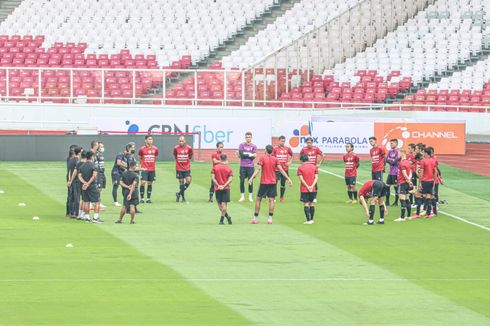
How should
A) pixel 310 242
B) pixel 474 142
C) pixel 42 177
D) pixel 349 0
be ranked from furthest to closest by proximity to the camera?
1. pixel 349 0
2. pixel 474 142
3. pixel 42 177
4. pixel 310 242

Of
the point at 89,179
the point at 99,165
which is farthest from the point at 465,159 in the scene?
the point at 89,179

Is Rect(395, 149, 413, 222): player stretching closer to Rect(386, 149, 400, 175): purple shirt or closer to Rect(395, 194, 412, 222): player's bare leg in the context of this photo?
Rect(395, 194, 412, 222): player's bare leg

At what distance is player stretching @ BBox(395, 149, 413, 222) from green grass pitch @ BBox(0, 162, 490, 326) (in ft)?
1.59

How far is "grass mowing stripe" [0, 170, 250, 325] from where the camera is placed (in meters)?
21.9

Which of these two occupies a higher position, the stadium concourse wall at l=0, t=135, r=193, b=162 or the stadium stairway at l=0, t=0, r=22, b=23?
the stadium stairway at l=0, t=0, r=22, b=23

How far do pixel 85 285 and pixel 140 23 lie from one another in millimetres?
43435

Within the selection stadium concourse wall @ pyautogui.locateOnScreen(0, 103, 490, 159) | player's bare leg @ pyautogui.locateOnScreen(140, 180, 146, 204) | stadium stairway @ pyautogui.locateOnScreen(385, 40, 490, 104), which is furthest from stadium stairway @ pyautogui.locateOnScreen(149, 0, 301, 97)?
player's bare leg @ pyautogui.locateOnScreen(140, 180, 146, 204)

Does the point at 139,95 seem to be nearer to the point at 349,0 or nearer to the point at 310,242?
the point at 349,0

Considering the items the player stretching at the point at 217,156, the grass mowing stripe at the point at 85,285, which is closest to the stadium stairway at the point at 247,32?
the player stretching at the point at 217,156

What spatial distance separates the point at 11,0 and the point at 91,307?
170 feet

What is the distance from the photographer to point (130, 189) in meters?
33.2

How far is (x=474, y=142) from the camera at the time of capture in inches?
2267

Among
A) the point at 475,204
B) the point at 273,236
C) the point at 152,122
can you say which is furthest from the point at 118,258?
the point at 152,122

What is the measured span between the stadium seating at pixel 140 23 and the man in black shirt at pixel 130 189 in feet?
97.6
